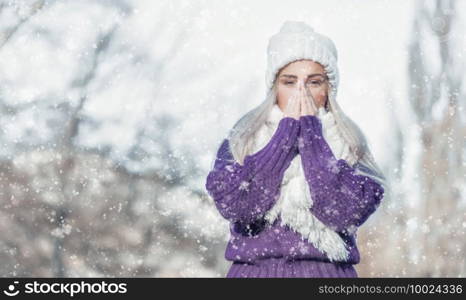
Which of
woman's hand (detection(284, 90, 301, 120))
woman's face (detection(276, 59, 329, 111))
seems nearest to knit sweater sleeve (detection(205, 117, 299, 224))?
woman's hand (detection(284, 90, 301, 120))

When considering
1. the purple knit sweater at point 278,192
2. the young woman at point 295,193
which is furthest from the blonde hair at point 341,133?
the purple knit sweater at point 278,192

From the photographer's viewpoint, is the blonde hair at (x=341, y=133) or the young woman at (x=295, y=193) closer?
the young woman at (x=295, y=193)

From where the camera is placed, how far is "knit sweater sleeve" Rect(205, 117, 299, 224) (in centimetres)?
268

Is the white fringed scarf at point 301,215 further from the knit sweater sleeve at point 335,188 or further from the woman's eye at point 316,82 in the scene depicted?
the woman's eye at point 316,82

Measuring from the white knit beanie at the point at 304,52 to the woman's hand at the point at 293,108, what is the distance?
225 mm

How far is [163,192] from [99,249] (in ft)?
3.87

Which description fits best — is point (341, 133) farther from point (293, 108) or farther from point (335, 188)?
point (335, 188)

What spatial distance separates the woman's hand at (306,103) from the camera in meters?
2.88

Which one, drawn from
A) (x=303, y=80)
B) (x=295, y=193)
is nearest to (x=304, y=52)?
(x=303, y=80)

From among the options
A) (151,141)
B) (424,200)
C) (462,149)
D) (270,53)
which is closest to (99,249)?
(151,141)

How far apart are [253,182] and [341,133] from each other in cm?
50

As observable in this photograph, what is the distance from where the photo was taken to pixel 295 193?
276 cm

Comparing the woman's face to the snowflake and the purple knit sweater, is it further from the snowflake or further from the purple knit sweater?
the snowflake

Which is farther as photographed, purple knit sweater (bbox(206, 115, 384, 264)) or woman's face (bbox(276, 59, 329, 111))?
woman's face (bbox(276, 59, 329, 111))
